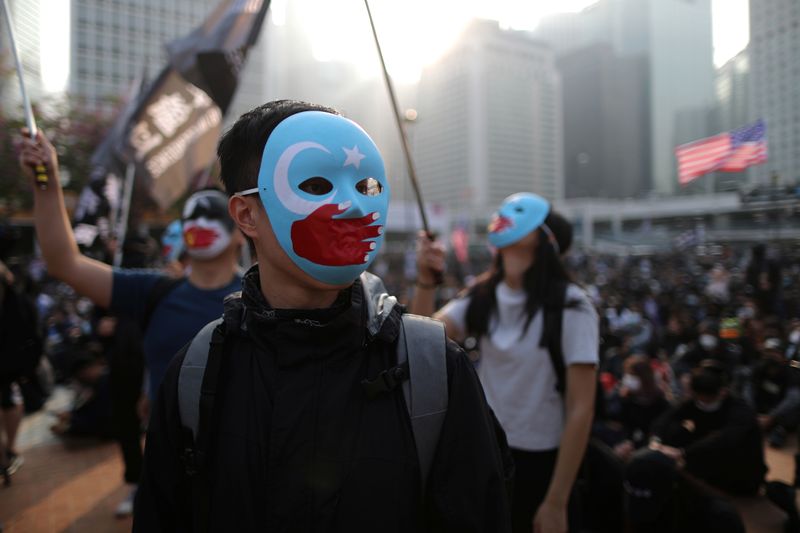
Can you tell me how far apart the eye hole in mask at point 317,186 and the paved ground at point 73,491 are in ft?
12.6

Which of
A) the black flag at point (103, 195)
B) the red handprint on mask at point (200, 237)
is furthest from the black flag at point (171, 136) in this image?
the red handprint on mask at point (200, 237)

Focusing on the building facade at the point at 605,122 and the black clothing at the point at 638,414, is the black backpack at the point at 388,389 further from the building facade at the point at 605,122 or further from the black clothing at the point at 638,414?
the building facade at the point at 605,122

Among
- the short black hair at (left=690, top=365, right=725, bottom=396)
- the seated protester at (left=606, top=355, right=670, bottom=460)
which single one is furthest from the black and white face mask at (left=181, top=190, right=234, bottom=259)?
the seated protester at (left=606, top=355, right=670, bottom=460)

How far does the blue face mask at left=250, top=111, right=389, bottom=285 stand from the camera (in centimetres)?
115

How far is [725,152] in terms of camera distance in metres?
7.22

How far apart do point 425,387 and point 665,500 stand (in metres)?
2.79

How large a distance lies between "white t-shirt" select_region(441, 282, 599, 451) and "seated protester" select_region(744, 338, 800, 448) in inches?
153

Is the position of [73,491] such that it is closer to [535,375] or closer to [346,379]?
[535,375]

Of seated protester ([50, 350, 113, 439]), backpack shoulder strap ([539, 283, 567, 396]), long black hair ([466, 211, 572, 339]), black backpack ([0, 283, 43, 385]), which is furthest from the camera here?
seated protester ([50, 350, 113, 439])

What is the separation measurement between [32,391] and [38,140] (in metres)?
4.32

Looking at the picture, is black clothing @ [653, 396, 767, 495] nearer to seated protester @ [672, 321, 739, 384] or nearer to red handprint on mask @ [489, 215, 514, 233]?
red handprint on mask @ [489, 215, 514, 233]

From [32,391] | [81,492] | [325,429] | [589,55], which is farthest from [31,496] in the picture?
[589,55]

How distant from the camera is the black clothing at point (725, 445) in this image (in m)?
3.58

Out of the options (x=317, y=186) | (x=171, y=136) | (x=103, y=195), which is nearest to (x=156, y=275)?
(x=317, y=186)
